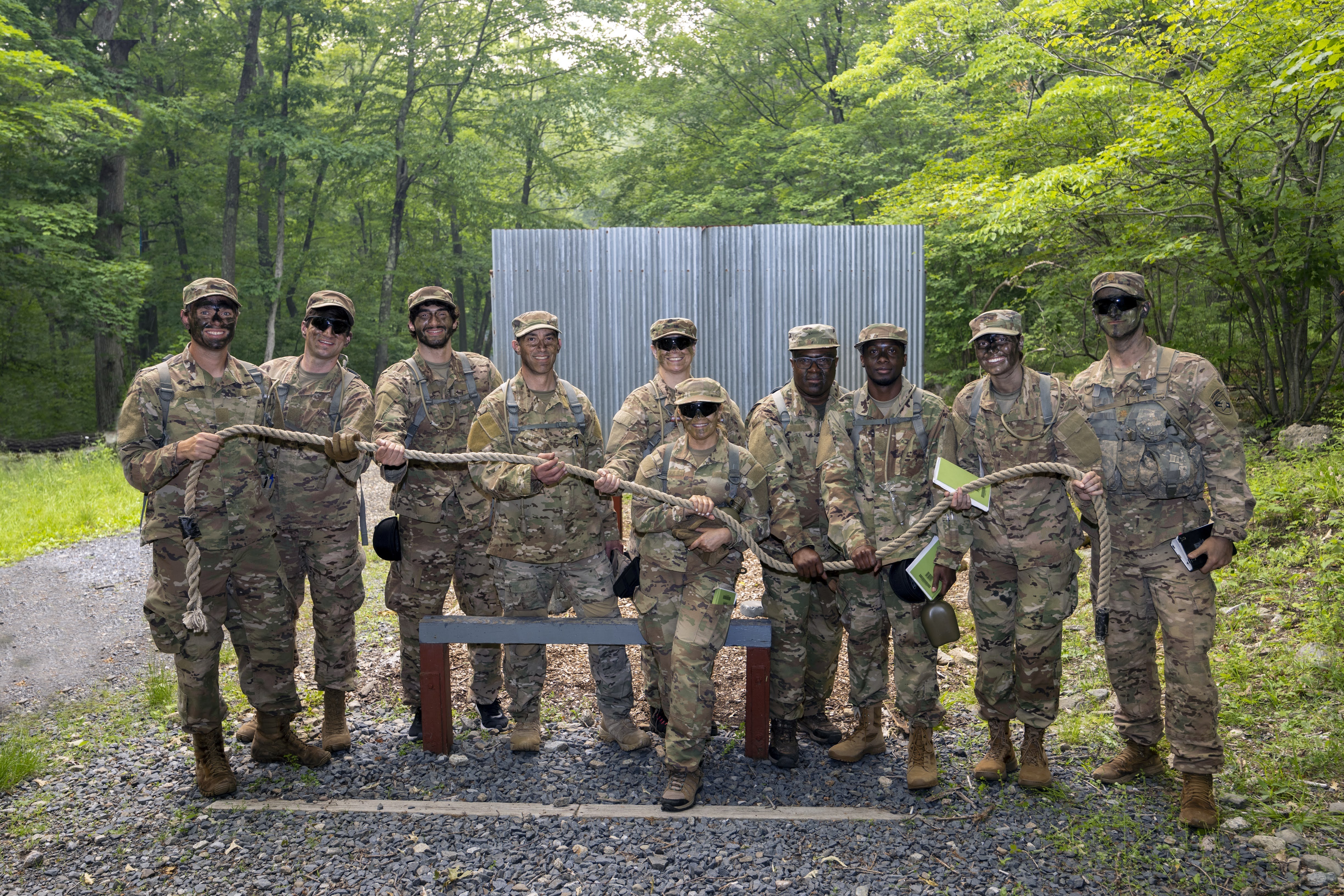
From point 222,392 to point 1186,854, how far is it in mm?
5037

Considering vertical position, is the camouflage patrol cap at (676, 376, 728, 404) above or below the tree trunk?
below

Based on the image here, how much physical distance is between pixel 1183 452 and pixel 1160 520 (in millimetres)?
352

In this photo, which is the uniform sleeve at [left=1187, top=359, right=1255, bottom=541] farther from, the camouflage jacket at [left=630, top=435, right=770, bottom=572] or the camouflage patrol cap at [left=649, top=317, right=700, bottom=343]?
the camouflage patrol cap at [left=649, top=317, right=700, bottom=343]

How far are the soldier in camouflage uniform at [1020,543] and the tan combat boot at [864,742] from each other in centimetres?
54

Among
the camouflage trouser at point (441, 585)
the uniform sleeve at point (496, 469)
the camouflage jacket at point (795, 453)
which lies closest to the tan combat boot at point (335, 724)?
the camouflage trouser at point (441, 585)

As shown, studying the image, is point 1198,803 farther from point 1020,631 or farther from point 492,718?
point 492,718

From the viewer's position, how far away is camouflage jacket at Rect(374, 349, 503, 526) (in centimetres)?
489

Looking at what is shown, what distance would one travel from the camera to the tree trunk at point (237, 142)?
20.8 meters

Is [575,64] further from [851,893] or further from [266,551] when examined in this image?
[851,893]

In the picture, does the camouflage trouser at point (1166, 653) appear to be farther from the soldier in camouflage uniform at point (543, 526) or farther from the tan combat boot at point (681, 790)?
the soldier in camouflage uniform at point (543, 526)

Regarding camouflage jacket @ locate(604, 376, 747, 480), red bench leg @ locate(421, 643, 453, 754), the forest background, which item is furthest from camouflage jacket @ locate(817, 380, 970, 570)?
the forest background

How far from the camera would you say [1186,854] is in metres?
3.70

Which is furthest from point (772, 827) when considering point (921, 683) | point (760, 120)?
point (760, 120)

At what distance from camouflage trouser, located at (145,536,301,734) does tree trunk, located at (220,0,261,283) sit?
18.4 m
